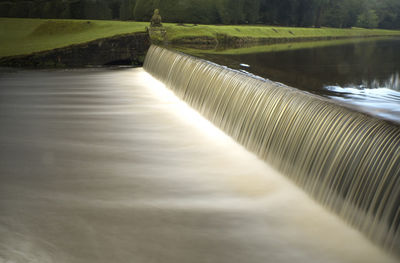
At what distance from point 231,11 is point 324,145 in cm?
1878

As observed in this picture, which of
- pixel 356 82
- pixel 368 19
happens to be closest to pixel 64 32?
pixel 356 82

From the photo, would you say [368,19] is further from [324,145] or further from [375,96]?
[324,145]

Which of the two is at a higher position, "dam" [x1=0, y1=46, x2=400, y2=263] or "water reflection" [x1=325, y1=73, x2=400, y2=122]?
"water reflection" [x1=325, y1=73, x2=400, y2=122]

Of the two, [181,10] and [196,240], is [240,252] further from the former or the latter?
[181,10]

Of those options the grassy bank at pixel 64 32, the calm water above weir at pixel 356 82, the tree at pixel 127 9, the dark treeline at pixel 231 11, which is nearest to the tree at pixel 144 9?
the dark treeline at pixel 231 11

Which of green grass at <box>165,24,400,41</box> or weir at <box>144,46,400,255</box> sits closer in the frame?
weir at <box>144,46,400,255</box>

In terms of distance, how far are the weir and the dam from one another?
12mm

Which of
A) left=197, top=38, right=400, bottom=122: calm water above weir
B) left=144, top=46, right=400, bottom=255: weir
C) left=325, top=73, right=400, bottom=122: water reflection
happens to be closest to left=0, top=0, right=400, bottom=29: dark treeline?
left=197, top=38, right=400, bottom=122: calm water above weir

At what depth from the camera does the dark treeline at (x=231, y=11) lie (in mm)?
14859

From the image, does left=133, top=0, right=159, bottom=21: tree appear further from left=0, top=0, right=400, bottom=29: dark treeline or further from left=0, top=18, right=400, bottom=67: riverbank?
left=0, top=18, right=400, bottom=67: riverbank

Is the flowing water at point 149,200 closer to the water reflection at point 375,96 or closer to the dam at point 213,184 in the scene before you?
the dam at point 213,184

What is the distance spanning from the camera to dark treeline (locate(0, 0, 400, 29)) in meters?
14.9

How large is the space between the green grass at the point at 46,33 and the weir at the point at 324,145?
7999 millimetres

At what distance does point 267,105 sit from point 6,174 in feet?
9.56
